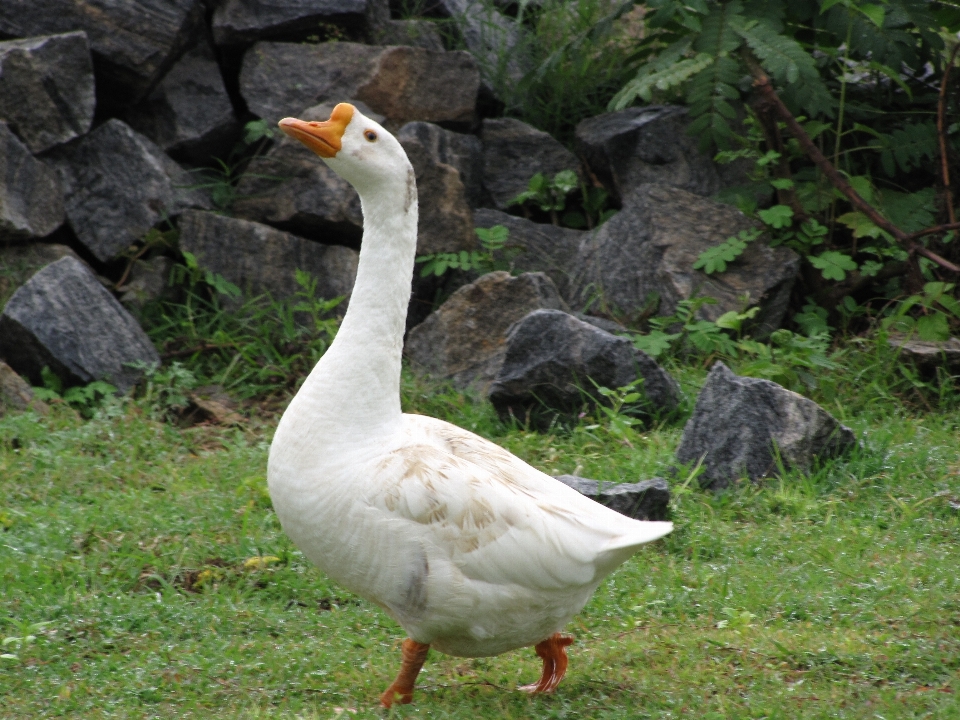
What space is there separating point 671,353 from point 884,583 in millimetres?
2778

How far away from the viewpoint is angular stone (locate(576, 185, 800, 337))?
696cm

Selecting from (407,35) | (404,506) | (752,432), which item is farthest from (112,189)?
(404,506)

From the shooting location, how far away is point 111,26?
7.45m

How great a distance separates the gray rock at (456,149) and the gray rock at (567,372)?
2.15 m

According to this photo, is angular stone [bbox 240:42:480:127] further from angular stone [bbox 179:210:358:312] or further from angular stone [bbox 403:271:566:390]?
angular stone [bbox 403:271:566:390]

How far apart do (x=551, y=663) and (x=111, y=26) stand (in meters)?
5.86

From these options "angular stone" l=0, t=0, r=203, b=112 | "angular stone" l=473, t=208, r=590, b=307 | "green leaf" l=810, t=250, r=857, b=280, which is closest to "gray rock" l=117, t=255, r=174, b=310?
"angular stone" l=0, t=0, r=203, b=112

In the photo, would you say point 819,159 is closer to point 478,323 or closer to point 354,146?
point 478,323

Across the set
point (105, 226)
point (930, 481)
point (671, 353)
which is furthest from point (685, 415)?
point (105, 226)

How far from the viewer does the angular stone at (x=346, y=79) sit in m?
7.86

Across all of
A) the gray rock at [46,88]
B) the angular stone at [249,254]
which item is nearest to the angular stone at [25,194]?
the gray rock at [46,88]

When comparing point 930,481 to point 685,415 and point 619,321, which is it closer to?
point 685,415

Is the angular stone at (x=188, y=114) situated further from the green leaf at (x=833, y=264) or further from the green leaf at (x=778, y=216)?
the green leaf at (x=833, y=264)

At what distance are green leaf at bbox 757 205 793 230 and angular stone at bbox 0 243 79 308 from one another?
15.4 ft
